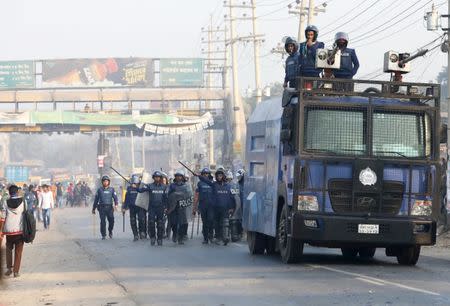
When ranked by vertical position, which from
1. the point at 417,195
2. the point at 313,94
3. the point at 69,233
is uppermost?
the point at 313,94

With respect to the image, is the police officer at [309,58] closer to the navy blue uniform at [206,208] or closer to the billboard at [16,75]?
the navy blue uniform at [206,208]

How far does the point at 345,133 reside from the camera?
54.9 feet

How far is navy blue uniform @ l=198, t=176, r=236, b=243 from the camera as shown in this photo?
2588 centimetres

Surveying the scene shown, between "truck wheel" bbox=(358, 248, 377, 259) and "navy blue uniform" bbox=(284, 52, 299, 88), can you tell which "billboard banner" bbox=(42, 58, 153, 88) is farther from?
"navy blue uniform" bbox=(284, 52, 299, 88)

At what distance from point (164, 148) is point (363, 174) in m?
135

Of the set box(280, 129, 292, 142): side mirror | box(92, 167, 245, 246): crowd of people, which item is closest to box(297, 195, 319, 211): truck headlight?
box(280, 129, 292, 142): side mirror

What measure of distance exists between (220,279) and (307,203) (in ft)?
6.91

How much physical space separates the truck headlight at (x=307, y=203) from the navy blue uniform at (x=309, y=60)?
8.26 feet

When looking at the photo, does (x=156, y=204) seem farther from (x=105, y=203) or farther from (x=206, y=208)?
(x=105, y=203)

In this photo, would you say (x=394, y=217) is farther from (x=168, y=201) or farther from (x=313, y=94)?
(x=168, y=201)

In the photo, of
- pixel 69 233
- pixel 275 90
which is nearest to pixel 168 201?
pixel 69 233

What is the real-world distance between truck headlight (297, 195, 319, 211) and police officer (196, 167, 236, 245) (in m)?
9.37

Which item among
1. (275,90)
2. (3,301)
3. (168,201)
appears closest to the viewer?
(3,301)

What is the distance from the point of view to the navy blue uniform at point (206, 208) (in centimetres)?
2606
